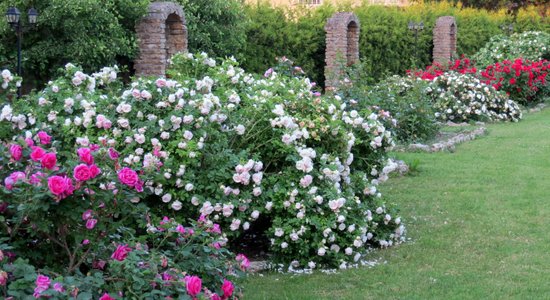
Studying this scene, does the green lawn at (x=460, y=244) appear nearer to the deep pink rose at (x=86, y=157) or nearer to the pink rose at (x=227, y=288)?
the pink rose at (x=227, y=288)

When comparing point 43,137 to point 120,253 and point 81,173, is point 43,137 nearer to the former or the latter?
point 120,253

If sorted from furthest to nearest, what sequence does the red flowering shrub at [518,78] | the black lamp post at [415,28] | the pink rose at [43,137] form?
the black lamp post at [415,28] < the red flowering shrub at [518,78] < the pink rose at [43,137]

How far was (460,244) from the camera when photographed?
5.82 meters

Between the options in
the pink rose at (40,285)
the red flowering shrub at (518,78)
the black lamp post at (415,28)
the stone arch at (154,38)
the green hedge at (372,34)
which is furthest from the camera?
the black lamp post at (415,28)

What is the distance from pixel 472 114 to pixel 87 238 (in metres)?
12.5

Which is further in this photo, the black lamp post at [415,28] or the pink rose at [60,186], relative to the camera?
the black lamp post at [415,28]

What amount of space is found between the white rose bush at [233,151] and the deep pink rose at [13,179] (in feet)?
5.55

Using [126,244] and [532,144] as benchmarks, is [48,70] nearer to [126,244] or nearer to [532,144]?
[532,144]

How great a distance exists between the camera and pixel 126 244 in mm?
3371

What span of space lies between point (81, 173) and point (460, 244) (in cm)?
365

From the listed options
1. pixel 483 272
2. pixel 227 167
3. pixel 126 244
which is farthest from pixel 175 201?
pixel 483 272

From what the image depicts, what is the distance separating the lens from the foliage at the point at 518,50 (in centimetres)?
2169

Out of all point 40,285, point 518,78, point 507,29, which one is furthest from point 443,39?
point 40,285

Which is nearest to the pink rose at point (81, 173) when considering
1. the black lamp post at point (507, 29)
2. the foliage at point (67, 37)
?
the foliage at point (67, 37)
